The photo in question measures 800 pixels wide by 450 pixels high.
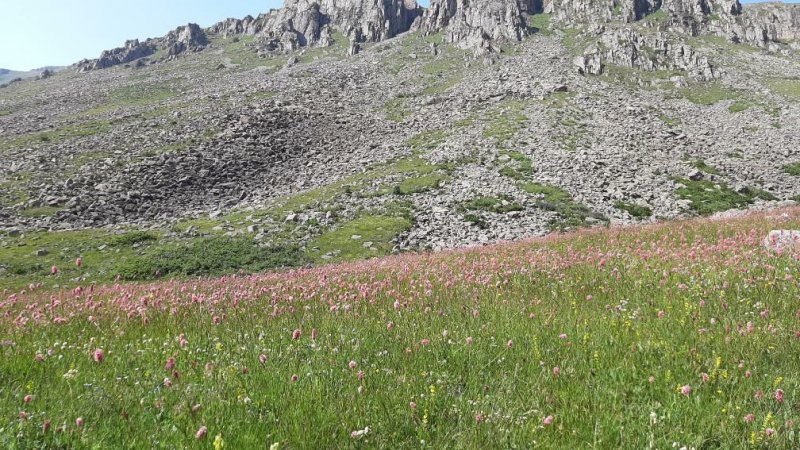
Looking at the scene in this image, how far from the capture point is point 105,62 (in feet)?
588

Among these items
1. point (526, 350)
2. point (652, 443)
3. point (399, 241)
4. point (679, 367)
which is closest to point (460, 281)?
point (526, 350)

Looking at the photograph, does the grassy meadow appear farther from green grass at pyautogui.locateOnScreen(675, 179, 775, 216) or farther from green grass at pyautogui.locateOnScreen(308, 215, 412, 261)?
green grass at pyautogui.locateOnScreen(675, 179, 775, 216)

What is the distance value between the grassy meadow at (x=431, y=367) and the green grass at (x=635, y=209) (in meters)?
21.0

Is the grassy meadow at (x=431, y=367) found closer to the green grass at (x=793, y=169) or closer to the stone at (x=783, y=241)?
the stone at (x=783, y=241)

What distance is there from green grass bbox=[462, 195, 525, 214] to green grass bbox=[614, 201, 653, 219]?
6906 millimetres

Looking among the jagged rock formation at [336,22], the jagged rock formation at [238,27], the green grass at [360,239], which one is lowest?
the green grass at [360,239]

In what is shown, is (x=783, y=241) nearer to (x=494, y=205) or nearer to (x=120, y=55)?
(x=494, y=205)

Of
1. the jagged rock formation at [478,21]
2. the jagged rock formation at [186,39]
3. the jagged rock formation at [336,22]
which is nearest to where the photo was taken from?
the jagged rock formation at [478,21]

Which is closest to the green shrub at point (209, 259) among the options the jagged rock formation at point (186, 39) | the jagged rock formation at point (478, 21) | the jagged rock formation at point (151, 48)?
the jagged rock formation at point (478, 21)

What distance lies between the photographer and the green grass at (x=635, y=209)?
28.8 metres

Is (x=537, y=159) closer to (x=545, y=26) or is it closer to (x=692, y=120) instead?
(x=692, y=120)

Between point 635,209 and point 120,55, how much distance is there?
214 meters

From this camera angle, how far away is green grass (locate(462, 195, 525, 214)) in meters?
29.2

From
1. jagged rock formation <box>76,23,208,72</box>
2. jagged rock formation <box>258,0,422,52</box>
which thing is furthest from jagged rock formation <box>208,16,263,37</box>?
jagged rock formation <box>258,0,422,52</box>
